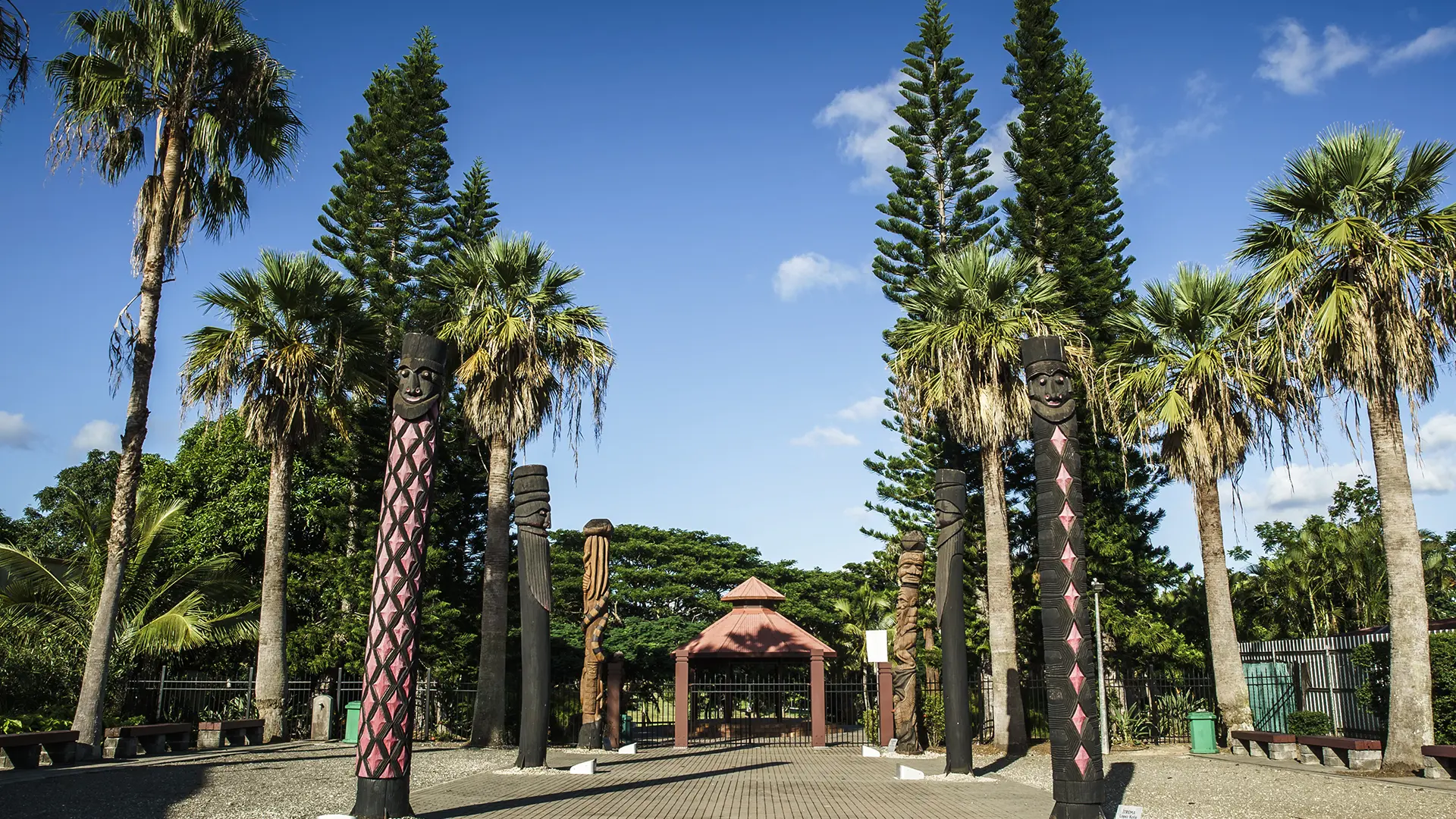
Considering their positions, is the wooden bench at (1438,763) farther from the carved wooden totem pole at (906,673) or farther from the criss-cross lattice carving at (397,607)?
the criss-cross lattice carving at (397,607)

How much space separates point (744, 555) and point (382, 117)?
19.8 meters

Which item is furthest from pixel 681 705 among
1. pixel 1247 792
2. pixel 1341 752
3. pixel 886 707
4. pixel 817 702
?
pixel 1341 752

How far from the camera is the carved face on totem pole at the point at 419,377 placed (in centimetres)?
919

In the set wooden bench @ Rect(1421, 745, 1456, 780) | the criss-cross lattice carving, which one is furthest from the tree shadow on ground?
wooden bench @ Rect(1421, 745, 1456, 780)

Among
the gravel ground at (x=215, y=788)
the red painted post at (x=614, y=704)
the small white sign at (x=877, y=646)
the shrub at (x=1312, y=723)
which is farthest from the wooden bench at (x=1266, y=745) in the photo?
the gravel ground at (x=215, y=788)

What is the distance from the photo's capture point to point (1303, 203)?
13.6m

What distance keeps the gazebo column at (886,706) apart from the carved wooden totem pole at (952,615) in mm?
3641

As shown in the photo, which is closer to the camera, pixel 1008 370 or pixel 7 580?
pixel 1008 370

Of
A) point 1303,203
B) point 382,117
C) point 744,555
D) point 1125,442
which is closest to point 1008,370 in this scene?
point 1125,442

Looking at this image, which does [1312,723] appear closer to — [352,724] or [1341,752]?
[1341,752]

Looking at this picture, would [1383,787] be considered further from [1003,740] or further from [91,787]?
[91,787]

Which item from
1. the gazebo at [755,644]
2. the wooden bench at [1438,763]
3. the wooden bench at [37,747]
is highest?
the gazebo at [755,644]

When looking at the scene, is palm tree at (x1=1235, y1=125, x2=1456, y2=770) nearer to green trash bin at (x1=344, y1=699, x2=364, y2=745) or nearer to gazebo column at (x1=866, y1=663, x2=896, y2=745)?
gazebo column at (x1=866, y1=663, x2=896, y2=745)

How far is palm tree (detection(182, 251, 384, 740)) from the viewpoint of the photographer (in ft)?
59.6
